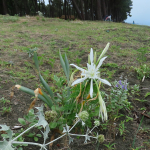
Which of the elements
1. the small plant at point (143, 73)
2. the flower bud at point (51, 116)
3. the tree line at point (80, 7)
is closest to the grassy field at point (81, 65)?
the small plant at point (143, 73)

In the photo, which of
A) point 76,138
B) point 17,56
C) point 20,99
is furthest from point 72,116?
point 17,56

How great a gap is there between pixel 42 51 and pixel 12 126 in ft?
7.98

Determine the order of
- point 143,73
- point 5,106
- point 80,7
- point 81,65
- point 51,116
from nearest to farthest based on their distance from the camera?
1. point 51,116
2. point 5,106
3. point 143,73
4. point 81,65
5. point 80,7

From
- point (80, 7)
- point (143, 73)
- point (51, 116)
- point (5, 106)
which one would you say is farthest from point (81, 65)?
point (80, 7)

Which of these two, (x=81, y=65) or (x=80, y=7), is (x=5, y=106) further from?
(x=80, y=7)

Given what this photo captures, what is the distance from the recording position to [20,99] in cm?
180

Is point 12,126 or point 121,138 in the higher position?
point 12,126

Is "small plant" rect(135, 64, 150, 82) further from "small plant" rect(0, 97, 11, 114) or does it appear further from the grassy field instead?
"small plant" rect(0, 97, 11, 114)

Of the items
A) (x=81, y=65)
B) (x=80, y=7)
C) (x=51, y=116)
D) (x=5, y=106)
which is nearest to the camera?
(x=51, y=116)

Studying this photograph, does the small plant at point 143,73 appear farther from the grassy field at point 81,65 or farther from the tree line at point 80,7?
the tree line at point 80,7

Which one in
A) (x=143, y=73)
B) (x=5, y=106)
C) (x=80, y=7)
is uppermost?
(x=80, y=7)

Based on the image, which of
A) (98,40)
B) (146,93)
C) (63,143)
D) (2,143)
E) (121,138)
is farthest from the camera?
(98,40)

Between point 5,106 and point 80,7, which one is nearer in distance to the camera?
point 5,106

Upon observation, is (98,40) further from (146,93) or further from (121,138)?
(121,138)
